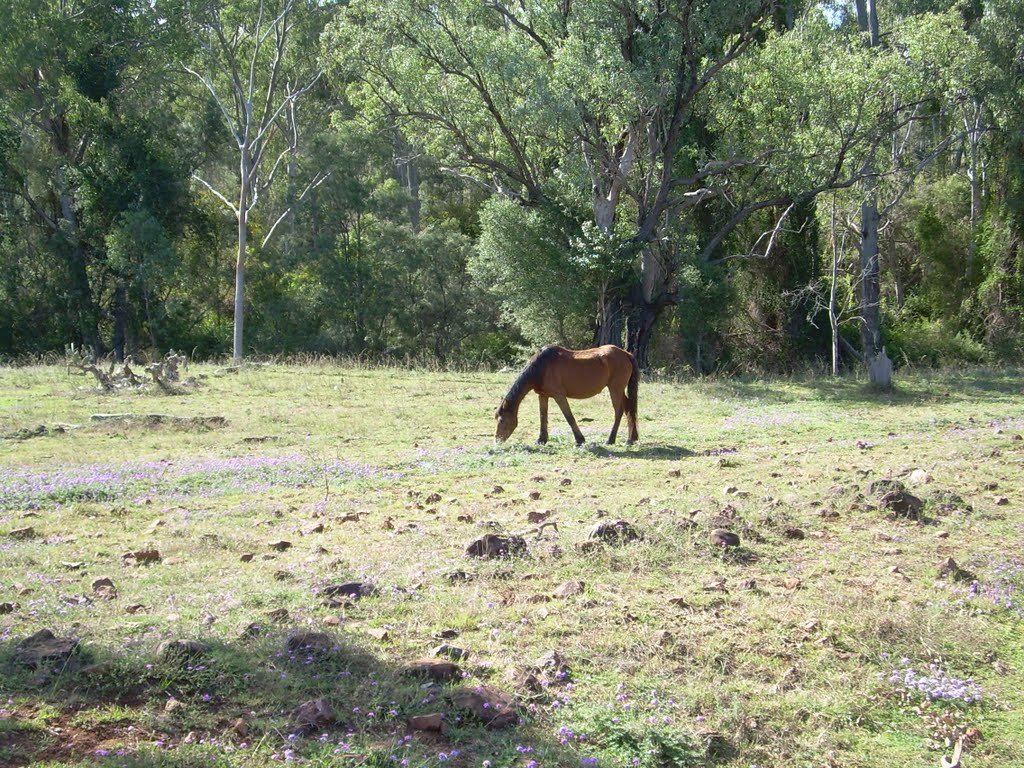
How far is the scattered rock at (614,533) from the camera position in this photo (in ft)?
24.9

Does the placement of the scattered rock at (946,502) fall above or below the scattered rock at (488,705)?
above

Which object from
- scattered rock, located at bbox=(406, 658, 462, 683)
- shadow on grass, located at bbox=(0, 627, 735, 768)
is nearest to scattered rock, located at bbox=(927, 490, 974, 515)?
shadow on grass, located at bbox=(0, 627, 735, 768)

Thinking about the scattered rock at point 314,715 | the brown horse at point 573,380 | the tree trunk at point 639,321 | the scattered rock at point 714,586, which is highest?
the tree trunk at point 639,321

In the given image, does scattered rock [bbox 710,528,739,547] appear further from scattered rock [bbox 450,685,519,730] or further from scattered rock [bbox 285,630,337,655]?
scattered rock [bbox 285,630,337,655]

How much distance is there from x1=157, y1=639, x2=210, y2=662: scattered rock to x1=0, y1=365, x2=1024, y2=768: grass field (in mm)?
23

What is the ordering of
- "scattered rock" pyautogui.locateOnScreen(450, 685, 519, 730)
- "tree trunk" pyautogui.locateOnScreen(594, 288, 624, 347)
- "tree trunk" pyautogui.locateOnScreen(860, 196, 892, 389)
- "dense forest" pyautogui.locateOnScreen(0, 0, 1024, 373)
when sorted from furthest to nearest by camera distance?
"tree trunk" pyautogui.locateOnScreen(594, 288, 624, 347)
"tree trunk" pyautogui.locateOnScreen(860, 196, 892, 389)
"dense forest" pyautogui.locateOnScreen(0, 0, 1024, 373)
"scattered rock" pyautogui.locateOnScreen(450, 685, 519, 730)

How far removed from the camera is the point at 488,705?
4.71 meters

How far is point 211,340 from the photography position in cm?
4231

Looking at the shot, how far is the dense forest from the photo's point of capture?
25.5 metres

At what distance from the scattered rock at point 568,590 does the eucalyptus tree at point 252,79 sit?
26.5 meters

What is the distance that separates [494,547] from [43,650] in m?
3.47

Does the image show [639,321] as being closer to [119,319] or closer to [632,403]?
[632,403]

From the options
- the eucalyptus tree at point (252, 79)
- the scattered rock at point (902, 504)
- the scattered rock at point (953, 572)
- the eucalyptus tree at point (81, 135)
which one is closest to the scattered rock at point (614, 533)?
the scattered rock at point (953, 572)

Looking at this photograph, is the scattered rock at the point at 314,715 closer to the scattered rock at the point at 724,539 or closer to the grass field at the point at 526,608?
the grass field at the point at 526,608
